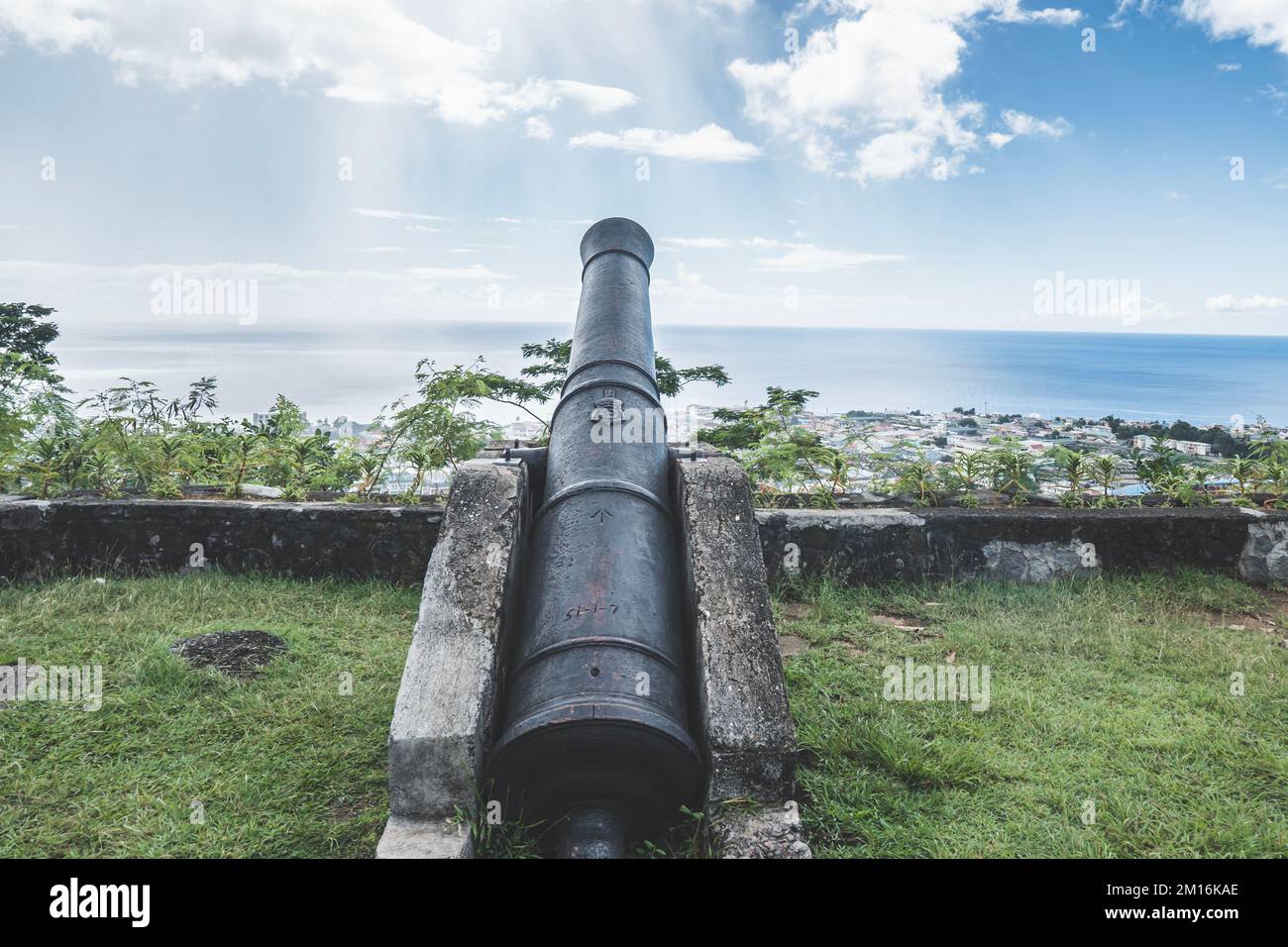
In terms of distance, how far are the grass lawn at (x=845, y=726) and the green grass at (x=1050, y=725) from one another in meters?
0.01

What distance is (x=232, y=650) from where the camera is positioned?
13.3 ft

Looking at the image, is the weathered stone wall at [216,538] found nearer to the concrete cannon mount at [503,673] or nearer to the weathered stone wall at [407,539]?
the weathered stone wall at [407,539]

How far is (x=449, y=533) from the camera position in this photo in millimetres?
3303

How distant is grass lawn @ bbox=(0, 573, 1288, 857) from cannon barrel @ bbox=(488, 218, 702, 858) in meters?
0.65

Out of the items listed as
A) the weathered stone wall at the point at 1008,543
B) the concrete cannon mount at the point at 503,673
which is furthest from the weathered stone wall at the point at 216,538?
the weathered stone wall at the point at 1008,543

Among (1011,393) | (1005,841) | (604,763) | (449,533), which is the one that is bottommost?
(1005,841)

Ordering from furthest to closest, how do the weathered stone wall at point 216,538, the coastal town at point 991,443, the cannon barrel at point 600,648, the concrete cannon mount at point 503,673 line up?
the coastal town at point 991,443, the weathered stone wall at point 216,538, the concrete cannon mount at point 503,673, the cannon barrel at point 600,648

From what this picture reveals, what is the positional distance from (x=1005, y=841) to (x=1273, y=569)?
12.7 feet

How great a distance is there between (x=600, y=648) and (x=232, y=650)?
2324 millimetres

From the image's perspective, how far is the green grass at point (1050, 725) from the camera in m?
2.80

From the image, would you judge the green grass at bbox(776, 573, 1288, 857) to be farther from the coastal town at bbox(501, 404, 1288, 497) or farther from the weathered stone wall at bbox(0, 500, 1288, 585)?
A: the coastal town at bbox(501, 404, 1288, 497)
